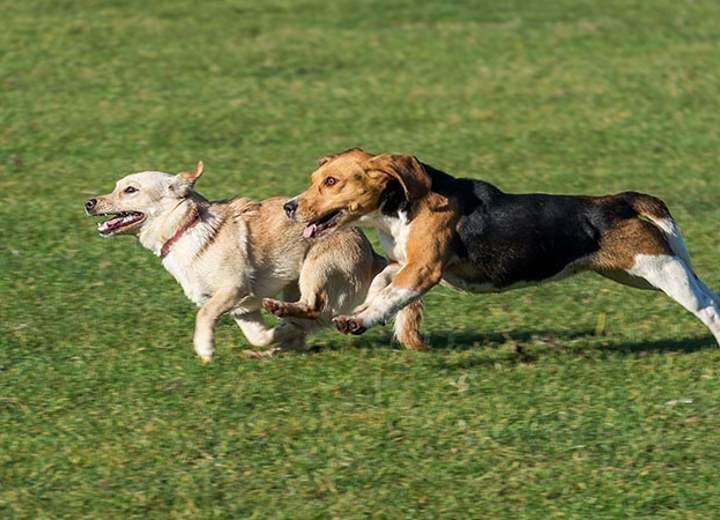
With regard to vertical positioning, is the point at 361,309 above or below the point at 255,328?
above

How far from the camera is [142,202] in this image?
8953mm

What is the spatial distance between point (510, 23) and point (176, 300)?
9673 millimetres

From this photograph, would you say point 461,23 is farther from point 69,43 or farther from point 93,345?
point 93,345

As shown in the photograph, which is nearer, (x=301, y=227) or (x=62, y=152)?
(x=301, y=227)

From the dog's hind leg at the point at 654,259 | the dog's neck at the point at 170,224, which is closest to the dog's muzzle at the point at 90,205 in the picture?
the dog's neck at the point at 170,224

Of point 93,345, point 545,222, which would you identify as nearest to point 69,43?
point 93,345

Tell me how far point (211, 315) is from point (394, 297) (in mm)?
1084

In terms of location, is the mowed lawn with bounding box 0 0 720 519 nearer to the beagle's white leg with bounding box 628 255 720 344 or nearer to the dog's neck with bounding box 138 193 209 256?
the beagle's white leg with bounding box 628 255 720 344

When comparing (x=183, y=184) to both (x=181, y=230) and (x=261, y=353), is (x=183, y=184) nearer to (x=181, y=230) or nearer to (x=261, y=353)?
(x=181, y=230)

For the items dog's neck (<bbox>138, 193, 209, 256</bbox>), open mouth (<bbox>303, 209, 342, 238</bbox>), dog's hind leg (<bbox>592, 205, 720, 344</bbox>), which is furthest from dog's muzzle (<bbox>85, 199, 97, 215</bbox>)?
dog's hind leg (<bbox>592, 205, 720, 344</bbox>)

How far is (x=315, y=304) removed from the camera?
345 inches

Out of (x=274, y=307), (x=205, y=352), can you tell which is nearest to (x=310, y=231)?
(x=274, y=307)

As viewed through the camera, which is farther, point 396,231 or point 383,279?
point 383,279

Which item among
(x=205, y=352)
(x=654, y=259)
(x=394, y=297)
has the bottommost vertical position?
(x=205, y=352)
